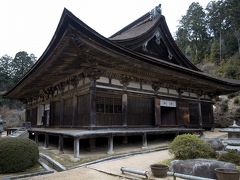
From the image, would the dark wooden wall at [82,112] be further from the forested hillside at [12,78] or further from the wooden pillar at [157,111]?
the forested hillside at [12,78]

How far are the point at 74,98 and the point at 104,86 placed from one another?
7.76ft

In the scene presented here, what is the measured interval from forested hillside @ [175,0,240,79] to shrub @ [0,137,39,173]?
32.7 metres

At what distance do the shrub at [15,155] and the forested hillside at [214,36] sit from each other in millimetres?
32653

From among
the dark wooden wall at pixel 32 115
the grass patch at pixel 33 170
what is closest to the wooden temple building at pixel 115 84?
the grass patch at pixel 33 170

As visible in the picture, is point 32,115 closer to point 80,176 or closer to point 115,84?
point 115,84

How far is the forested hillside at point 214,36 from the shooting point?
41.4 metres

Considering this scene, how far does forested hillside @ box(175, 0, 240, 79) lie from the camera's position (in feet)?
136

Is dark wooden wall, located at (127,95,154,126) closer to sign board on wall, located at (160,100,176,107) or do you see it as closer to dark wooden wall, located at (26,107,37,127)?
sign board on wall, located at (160,100,176,107)

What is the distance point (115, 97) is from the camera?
13562 mm

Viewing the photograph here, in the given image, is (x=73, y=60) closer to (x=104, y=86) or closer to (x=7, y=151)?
(x=104, y=86)

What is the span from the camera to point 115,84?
Answer: 535 inches

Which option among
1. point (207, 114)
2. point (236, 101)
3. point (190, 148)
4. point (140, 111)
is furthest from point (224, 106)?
point (190, 148)

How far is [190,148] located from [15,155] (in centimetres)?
656

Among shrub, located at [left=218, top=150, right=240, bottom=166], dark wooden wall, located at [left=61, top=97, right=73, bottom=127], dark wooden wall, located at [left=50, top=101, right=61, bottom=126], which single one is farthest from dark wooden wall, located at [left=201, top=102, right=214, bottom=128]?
shrub, located at [left=218, top=150, right=240, bottom=166]
